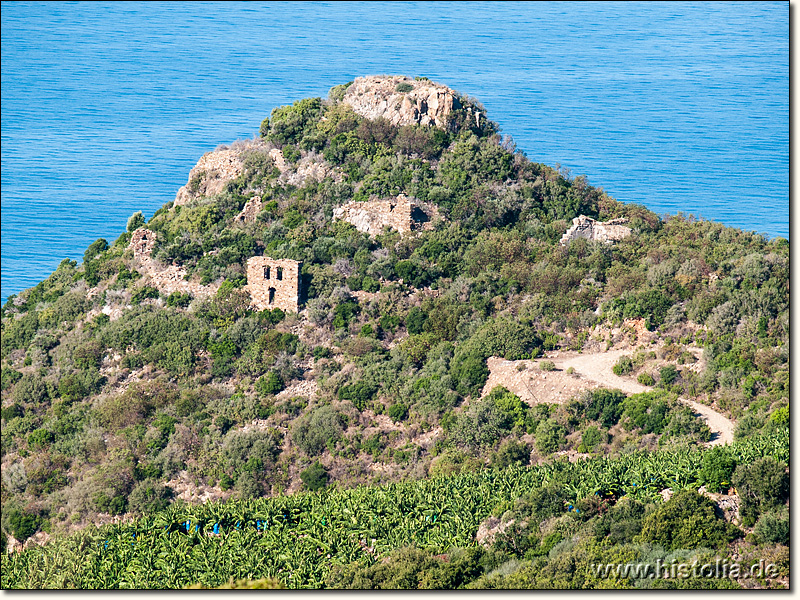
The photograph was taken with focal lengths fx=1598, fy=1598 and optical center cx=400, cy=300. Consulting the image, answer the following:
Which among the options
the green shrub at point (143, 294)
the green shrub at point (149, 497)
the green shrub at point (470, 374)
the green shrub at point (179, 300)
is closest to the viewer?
the green shrub at point (149, 497)

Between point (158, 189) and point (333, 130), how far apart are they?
57.5ft

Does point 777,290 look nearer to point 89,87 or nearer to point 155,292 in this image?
point 155,292

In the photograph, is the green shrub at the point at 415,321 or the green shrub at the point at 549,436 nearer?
the green shrub at the point at 549,436

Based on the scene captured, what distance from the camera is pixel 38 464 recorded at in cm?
7175

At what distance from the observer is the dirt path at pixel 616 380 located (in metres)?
66.2

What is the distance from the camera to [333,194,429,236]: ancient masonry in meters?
81.8

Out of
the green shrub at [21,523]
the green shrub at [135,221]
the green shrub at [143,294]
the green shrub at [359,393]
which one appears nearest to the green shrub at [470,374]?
the green shrub at [359,393]

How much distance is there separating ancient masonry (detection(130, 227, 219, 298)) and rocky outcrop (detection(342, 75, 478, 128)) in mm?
14027

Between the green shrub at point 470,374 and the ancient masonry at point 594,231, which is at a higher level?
the ancient masonry at point 594,231

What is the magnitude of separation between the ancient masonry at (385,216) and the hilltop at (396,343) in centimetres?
15

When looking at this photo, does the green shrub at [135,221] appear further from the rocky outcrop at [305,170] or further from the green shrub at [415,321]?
the green shrub at [415,321]

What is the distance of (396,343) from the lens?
75812 millimetres

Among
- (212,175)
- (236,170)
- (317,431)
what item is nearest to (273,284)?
(317,431)

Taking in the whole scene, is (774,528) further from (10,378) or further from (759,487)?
(10,378)
